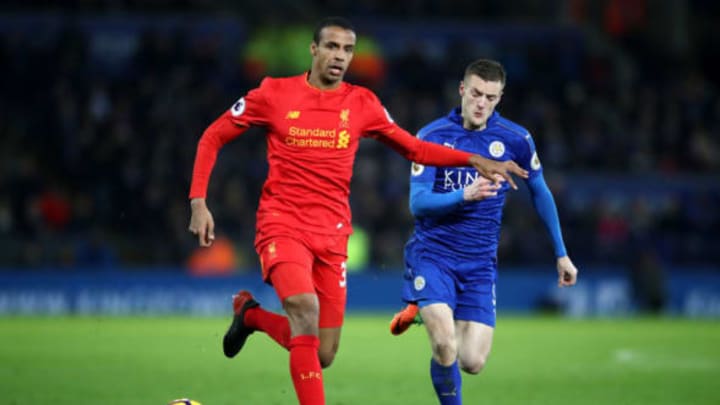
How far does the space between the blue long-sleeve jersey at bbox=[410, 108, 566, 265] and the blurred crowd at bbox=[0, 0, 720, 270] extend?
39.2ft

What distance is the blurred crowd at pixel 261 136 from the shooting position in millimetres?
19656

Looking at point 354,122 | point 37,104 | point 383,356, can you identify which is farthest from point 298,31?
point 354,122

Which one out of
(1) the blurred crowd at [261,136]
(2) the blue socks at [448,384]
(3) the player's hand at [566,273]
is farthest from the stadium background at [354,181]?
(2) the blue socks at [448,384]

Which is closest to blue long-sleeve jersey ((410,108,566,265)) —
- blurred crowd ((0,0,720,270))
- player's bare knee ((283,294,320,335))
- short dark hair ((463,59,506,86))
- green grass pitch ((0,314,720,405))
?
short dark hair ((463,59,506,86))

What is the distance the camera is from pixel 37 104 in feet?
67.5

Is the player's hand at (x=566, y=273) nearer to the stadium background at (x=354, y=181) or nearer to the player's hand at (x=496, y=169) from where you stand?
the player's hand at (x=496, y=169)

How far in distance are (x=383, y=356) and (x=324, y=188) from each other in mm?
6906

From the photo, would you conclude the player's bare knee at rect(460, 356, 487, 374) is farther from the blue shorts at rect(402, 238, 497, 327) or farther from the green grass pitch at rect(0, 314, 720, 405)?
the green grass pitch at rect(0, 314, 720, 405)

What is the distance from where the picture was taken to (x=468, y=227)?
27.0 feet

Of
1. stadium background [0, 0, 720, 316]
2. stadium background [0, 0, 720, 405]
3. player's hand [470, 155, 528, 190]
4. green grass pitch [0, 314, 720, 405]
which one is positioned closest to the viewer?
player's hand [470, 155, 528, 190]

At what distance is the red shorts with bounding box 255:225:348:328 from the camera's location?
23.3 ft

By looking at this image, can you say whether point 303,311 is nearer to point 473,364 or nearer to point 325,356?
point 325,356

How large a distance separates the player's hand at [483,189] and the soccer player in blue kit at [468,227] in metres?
0.44

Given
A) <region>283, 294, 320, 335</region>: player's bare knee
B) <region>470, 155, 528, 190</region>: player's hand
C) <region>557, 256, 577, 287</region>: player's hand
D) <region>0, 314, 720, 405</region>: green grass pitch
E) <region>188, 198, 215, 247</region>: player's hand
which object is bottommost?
<region>0, 314, 720, 405</region>: green grass pitch
